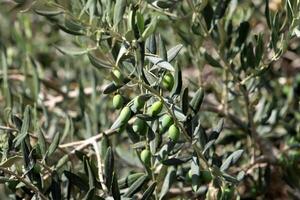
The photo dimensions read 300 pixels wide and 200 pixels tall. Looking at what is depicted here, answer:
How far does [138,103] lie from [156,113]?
0.03 m

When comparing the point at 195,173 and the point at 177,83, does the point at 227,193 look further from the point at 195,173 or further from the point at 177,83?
the point at 177,83

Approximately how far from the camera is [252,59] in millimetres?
946

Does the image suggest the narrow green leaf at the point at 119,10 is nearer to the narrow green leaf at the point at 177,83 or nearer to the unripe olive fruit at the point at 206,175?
the narrow green leaf at the point at 177,83

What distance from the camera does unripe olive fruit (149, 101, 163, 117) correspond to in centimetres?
76

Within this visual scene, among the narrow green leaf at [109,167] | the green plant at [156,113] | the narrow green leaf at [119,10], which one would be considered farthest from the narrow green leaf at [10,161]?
the narrow green leaf at [119,10]

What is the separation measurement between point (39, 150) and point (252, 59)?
0.34m

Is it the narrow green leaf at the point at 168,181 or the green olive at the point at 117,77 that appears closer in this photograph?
the green olive at the point at 117,77

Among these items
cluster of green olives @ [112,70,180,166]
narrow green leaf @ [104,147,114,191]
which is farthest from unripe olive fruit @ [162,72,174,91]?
narrow green leaf @ [104,147,114,191]

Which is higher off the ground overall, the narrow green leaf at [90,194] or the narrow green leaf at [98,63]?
the narrow green leaf at [98,63]

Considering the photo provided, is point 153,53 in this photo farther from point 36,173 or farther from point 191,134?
point 36,173

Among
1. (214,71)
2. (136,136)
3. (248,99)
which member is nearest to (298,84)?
(214,71)

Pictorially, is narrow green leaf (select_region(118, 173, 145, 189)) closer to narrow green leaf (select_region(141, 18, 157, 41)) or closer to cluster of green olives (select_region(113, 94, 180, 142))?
cluster of green olives (select_region(113, 94, 180, 142))

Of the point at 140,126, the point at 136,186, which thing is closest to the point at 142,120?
the point at 140,126

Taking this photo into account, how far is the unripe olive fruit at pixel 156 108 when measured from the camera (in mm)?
763
